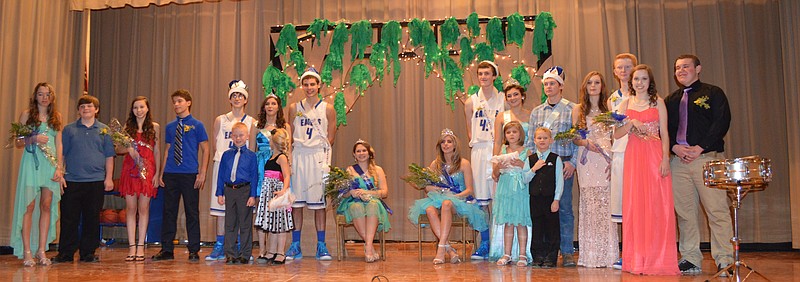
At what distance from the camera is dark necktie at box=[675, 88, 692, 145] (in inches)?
190

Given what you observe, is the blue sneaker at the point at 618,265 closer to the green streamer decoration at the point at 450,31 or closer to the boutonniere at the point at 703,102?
the boutonniere at the point at 703,102

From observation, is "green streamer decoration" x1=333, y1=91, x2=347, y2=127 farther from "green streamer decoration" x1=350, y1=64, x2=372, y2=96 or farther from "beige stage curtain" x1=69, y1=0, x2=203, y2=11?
"beige stage curtain" x1=69, y1=0, x2=203, y2=11

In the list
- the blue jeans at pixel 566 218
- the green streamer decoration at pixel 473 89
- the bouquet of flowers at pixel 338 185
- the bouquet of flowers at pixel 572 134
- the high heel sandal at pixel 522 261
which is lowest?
the high heel sandal at pixel 522 261

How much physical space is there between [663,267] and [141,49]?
694 cm

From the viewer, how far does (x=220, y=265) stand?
545cm

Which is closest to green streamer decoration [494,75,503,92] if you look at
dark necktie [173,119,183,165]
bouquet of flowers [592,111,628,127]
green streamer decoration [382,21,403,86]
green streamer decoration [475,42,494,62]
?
green streamer decoration [475,42,494,62]

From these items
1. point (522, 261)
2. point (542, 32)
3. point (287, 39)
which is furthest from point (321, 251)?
point (542, 32)

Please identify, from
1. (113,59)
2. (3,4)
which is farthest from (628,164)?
(113,59)

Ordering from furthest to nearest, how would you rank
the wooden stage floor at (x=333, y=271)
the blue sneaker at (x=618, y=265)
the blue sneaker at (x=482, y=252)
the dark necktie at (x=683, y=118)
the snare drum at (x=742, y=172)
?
the blue sneaker at (x=482, y=252) → the blue sneaker at (x=618, y=265) → the dark necktie at (x=683, y=118) → the wooden stage floor at (x=333, y=271) → the snare drum at (x=742, y=172)

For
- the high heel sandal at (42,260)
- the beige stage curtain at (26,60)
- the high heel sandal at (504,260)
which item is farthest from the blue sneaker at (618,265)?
the beige stage curtain at (26,60)

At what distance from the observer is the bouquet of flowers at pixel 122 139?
19.2ft

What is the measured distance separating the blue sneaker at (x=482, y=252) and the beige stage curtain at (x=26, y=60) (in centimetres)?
452

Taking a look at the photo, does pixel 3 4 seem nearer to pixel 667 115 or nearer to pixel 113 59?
pixel 113 59

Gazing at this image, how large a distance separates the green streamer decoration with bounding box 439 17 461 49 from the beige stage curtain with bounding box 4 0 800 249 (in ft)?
1.88
